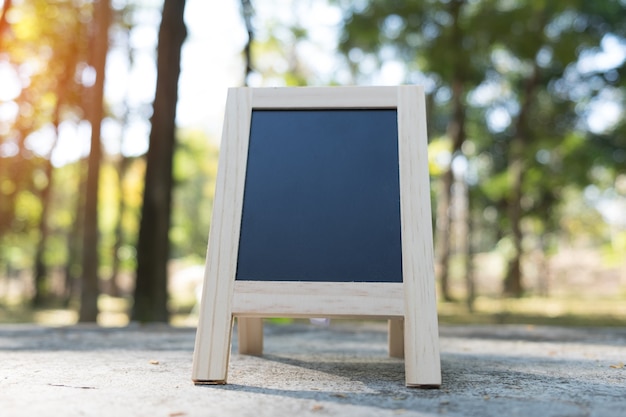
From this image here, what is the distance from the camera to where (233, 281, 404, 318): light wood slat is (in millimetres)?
2434

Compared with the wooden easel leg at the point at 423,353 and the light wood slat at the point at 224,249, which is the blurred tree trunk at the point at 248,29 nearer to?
the light wood slat at the point at 224,249

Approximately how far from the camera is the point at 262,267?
8.38 feet

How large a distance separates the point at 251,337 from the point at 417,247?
4.43 ft

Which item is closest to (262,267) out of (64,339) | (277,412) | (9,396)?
(277,412)

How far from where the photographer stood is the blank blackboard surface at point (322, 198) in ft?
8.35

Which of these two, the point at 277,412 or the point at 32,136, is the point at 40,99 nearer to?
the point at 32,136

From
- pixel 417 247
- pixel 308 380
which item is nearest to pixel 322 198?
pixel 417 247

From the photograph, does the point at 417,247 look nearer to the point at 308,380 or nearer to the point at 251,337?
the point at 308,380

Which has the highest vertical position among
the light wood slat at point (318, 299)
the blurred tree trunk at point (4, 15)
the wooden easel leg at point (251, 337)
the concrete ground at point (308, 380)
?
the blurred tree trunk at point (4, 15)

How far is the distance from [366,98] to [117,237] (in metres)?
17.3

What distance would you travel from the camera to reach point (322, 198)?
2.69 metres

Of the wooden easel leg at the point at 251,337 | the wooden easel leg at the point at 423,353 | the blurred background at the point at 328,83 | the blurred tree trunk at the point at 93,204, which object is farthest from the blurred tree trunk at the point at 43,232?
the wooden easel leg at the point at 423,353

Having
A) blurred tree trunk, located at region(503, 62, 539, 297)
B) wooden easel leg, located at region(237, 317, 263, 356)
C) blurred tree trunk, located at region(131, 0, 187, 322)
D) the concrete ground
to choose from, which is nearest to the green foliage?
blurred tree trunk, located at region(503, 62, 539, 297)

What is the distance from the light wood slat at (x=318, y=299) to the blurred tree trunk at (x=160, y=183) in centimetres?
523
